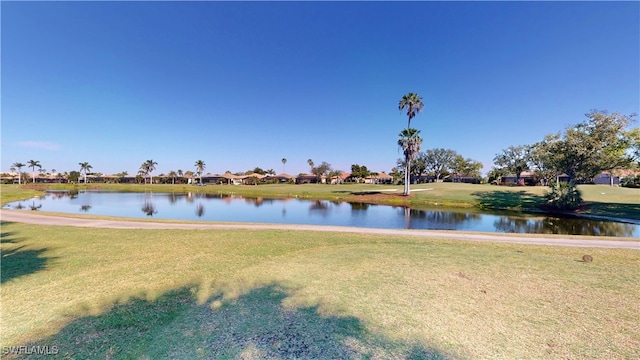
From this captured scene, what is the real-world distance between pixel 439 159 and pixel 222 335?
99.3 m

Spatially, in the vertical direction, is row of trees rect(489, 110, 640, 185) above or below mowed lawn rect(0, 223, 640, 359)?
above

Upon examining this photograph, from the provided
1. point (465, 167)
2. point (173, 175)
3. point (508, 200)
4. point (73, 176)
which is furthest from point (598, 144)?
point (73, 176)

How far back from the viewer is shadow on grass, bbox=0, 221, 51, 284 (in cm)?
700

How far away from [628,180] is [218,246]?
81.5 meters

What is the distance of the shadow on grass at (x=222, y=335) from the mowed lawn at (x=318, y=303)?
22 millimetres

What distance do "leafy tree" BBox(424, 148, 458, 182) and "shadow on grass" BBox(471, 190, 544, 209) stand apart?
52.7 metres

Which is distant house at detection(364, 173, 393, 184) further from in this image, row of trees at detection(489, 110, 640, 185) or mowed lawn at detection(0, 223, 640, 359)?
mowed lawn at detection(0, 223, 640, 359)

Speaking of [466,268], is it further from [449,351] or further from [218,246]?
Result: [218,246]

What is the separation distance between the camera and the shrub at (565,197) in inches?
1123

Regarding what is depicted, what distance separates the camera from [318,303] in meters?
5.29

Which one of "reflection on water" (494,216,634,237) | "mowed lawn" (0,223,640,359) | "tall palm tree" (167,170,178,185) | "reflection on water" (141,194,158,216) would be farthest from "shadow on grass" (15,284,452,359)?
"tall palm tree" (167,170,178,185)

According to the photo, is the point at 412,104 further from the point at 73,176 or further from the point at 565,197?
the point at 73,176

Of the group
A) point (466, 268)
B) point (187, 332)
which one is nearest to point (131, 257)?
point (187, 332)

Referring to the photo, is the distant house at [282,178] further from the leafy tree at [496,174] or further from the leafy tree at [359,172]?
the leafy tree at [496,174]
